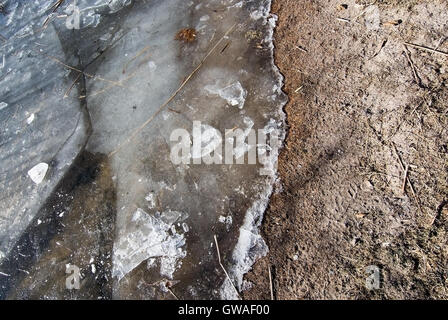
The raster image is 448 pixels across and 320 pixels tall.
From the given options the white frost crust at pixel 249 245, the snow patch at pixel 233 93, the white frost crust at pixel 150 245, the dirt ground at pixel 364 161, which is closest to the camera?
the dirt ground at pixel 364 161

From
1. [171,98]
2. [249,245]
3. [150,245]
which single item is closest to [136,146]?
[171,98]

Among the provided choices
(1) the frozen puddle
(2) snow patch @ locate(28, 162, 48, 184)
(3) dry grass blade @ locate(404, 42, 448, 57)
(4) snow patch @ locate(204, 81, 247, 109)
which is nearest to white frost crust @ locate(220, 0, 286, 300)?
(1) the frozen puddle

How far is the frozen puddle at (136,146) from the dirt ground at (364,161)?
17cm

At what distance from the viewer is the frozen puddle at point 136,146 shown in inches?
89.8

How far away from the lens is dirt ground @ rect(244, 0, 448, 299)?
1968 millimetres

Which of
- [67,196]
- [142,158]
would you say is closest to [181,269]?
[142,158]

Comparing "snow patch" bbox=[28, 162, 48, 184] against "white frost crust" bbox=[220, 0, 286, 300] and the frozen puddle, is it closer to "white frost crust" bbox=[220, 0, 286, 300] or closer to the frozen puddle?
the frozen puddle

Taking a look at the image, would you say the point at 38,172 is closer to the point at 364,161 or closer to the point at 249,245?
the point at 249,245

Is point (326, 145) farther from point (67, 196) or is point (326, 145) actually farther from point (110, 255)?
point (67, 196)

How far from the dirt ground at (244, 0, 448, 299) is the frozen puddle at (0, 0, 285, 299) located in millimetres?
173

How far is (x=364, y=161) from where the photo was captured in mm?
2213

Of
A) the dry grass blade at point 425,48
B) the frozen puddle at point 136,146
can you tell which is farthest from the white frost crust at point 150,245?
the dry grass blade at point 425,48

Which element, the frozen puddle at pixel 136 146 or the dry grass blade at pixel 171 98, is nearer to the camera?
the frozen puddle at pixel 136 146

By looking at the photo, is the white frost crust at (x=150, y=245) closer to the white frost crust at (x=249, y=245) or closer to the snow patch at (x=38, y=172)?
the white frost crust at (x=249, y=245)
